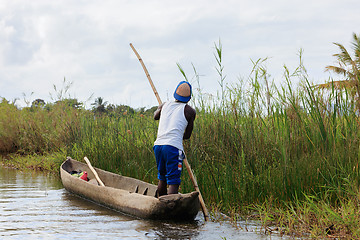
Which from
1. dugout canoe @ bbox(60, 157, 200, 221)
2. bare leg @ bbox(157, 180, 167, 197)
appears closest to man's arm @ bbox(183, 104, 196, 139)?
bare leg @ bbox(157, 180, 167, 197)

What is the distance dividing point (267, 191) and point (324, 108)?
4.79 ft

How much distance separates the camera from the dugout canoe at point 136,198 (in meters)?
5.70

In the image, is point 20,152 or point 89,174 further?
point 20,152

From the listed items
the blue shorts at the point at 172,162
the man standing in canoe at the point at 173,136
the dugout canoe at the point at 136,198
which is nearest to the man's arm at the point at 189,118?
the man standing in canoe at the point at 173,136

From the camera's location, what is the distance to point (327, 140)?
5898mm

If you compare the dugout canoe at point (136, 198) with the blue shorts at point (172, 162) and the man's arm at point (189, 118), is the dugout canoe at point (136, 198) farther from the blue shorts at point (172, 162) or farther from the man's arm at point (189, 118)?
the man's arm at point (189, 118)

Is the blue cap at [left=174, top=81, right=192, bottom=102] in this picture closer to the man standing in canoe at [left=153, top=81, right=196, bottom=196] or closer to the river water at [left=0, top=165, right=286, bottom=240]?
the man standing in canoe at [left=153, top=81, right=196, bottom=196]

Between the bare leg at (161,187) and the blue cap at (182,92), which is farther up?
the blue cap at (182,92)

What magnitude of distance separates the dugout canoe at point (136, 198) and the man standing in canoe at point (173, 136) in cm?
31

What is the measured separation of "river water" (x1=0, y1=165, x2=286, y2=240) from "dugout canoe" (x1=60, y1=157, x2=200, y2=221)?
0.38ft

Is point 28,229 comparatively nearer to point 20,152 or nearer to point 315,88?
point 315,88

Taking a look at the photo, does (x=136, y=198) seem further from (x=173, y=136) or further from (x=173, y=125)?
(x=173, y=125)

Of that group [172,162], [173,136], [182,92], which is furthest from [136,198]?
[182,92]

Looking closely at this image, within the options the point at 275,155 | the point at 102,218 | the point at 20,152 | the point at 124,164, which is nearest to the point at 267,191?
the point at 275,155
